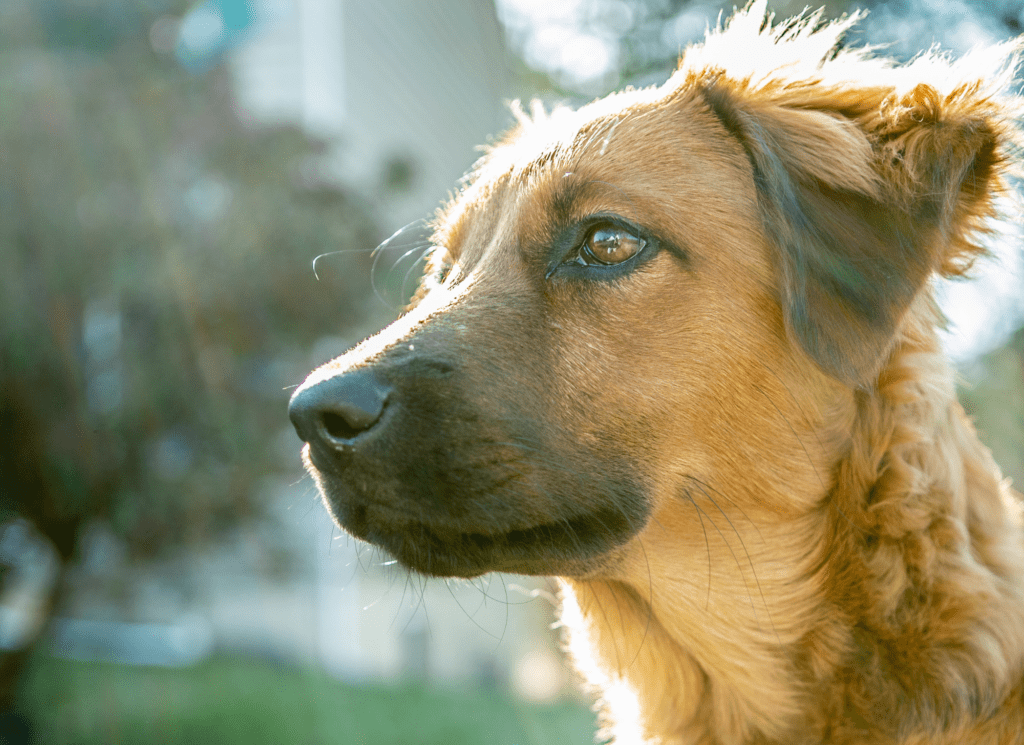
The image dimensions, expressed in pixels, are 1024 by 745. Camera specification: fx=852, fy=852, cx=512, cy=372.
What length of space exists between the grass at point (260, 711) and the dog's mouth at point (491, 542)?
690 centimetres

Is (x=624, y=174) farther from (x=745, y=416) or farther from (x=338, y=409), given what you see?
(x=338, y=409)

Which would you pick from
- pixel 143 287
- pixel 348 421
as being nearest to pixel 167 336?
pixel 143 287

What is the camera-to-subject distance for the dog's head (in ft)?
7.21

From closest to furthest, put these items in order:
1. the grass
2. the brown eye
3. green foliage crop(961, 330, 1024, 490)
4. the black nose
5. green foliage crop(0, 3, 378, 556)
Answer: the black nose < the brown eye < green foliage crop(961, 330, 1024, 490) < green foliage crop(0, 3, 378, 556) < the grass

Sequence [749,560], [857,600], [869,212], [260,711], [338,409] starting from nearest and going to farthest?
[338,409] < [857,600] < [869,212] < [749,560] < [260,711]

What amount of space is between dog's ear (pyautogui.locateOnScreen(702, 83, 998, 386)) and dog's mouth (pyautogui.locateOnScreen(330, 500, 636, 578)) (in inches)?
29.7

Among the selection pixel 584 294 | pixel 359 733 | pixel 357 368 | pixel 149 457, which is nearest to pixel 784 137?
pixel 584 294

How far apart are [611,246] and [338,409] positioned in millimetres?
912

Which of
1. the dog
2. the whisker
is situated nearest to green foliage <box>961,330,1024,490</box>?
the dog

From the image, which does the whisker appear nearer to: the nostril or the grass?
the nostril

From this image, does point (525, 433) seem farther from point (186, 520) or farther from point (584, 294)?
point (186, 520)

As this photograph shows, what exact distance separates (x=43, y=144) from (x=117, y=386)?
216cm

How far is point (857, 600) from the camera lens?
2246mm

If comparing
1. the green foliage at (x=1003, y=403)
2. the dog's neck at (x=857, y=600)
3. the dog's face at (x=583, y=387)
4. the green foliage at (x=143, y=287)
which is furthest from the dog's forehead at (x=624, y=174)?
the green foliage at (x=143, y=287)
